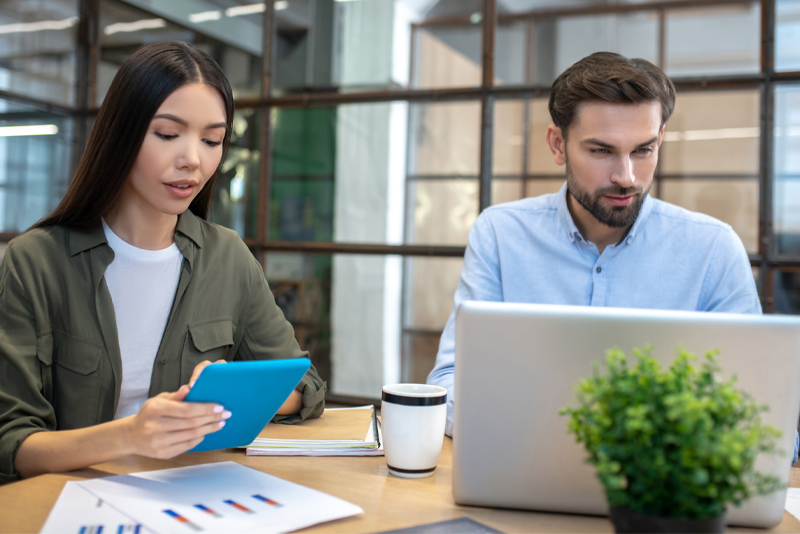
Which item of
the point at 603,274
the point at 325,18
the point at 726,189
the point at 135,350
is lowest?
the point at 135,350

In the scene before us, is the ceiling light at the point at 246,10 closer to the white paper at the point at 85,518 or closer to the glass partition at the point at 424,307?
the glass partition at the point at 424,307

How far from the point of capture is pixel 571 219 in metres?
1.58

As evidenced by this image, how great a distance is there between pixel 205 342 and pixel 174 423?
0.45 m

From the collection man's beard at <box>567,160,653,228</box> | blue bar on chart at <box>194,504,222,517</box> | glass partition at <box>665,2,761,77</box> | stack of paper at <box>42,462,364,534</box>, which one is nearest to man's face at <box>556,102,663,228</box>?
man's beard at <box>567,160,653,228</box>

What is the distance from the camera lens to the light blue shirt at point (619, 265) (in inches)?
59.3

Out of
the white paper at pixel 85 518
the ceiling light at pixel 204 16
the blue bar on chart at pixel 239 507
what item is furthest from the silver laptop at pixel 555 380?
the ceiling light at pixel 204 16

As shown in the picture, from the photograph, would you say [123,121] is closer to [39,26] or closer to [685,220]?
[685,220]

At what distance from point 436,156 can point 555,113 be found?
0.88 m

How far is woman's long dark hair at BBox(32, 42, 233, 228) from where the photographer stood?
1151mm

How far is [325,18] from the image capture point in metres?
2.56

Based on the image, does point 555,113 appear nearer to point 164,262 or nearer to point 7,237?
point 164,262

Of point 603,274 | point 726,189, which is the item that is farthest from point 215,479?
point 726,189

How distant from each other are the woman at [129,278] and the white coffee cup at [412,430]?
347 millimetres

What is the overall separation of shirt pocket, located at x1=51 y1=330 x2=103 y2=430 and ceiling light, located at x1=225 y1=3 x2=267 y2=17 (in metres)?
Result: 1.79
